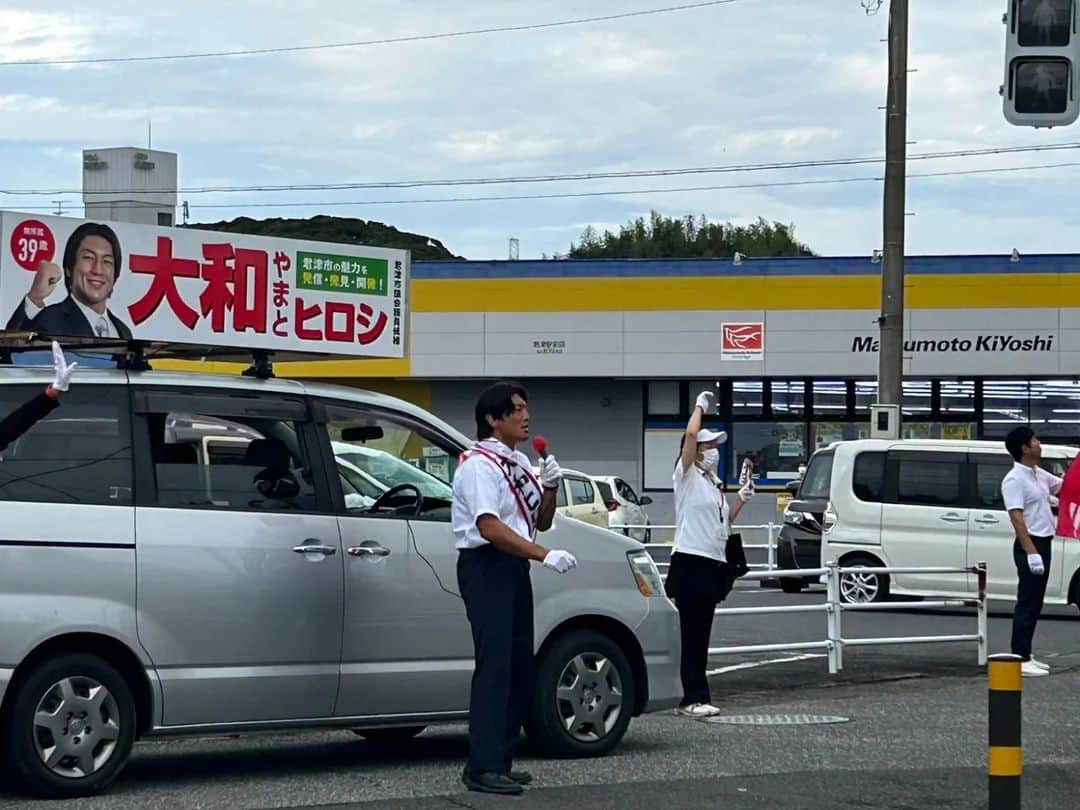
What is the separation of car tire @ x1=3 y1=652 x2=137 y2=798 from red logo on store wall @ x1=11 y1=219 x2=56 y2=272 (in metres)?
1.74

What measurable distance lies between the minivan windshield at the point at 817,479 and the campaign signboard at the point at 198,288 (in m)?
13.6

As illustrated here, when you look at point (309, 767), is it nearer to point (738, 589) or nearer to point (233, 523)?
point (233, 523)

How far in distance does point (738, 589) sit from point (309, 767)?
51.1 feet

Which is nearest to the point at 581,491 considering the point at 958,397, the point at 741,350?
the point at 741,350

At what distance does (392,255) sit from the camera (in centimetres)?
919

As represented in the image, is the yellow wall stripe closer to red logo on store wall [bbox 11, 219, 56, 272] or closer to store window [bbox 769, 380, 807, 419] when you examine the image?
store window [bbox 769, 380, 807, 419]

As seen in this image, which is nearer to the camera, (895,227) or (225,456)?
(225,456)

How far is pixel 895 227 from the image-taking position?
82.5 ft

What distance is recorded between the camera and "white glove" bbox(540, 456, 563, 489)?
8.28m

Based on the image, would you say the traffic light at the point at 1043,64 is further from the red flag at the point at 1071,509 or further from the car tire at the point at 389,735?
the car tire at the point at 389,735

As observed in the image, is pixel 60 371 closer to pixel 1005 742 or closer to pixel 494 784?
pixel 494 784

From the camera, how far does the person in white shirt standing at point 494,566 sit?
8109 mm

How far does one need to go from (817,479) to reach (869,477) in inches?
54.2

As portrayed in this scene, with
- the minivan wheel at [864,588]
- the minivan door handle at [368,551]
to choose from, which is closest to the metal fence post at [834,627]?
the minivan door handle at [368,551]
